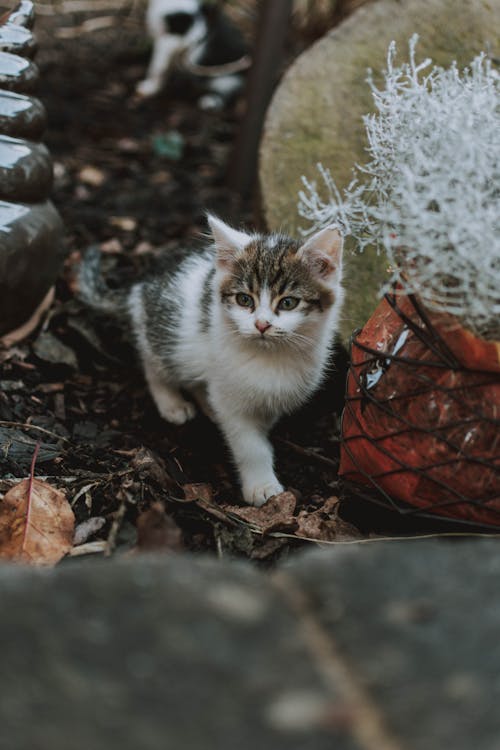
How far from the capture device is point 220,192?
14.9 feet

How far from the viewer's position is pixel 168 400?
112 inches

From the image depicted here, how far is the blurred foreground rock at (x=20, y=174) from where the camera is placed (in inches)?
101

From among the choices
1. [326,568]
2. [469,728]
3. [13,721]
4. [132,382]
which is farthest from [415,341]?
[132,382]

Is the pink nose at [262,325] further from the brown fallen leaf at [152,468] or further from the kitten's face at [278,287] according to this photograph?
the brown fallen leaf at [152,468]

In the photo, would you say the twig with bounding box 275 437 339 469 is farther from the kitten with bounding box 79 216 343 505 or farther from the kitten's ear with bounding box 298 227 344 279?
the kitten's ear with bounding box 298 227 344 279

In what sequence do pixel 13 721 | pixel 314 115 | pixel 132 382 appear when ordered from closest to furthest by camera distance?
pixel 13 721, pixel 132 382, pixel 314 115

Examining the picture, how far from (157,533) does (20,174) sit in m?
1.44

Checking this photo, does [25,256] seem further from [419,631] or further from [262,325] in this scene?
[419,631]

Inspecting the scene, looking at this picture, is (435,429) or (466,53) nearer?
(435,429)

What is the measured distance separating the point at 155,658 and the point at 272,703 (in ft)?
0.46

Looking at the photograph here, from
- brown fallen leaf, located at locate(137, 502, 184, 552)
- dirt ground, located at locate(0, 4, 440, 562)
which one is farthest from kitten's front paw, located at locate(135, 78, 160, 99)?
brown fallen leaf, located at locate(137, 502, 184, 552)

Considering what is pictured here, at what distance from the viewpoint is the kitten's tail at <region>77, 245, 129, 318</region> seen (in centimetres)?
307

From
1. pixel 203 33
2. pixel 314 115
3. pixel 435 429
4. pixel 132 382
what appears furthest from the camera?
pixel 203 33

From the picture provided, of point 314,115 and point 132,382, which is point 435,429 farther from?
point 314,115
